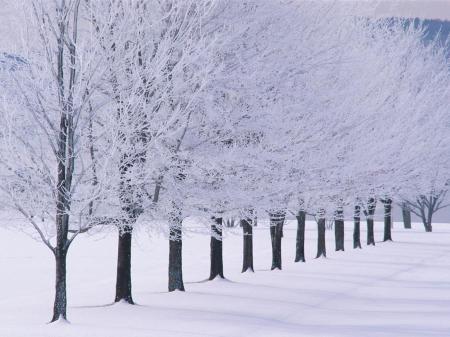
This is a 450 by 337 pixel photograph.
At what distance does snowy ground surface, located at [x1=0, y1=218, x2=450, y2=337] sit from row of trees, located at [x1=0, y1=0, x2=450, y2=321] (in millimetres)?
1022

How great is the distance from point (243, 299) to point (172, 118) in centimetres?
528

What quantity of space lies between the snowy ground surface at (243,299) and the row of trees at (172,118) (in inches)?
40.3

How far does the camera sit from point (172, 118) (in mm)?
13922

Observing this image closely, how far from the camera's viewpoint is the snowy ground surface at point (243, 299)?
44.3 ft

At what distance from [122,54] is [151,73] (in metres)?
1.26

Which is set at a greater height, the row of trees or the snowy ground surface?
the row of trees

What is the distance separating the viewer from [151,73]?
1474cm

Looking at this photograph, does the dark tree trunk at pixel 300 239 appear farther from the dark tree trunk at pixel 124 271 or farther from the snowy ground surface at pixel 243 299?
the dark tree trunk at pixel 124 271

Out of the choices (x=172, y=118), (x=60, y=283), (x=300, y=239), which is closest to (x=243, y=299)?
(x=60, y=283)

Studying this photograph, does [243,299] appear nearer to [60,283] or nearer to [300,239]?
[60,283]

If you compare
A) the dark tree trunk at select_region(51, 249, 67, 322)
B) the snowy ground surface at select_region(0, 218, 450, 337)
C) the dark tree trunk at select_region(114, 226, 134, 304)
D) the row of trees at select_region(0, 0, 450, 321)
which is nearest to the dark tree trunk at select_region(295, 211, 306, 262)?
the snowy ground surface at select_region(0, 218, 450, 337)

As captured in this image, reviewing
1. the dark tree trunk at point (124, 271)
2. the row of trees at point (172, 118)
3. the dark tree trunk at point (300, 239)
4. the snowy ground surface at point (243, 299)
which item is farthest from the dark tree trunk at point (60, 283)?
the dark tree trunk at point (300, 239)

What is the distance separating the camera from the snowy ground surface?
13.5m

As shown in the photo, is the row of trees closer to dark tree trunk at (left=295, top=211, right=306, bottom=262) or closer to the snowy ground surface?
the snowy ground surface
